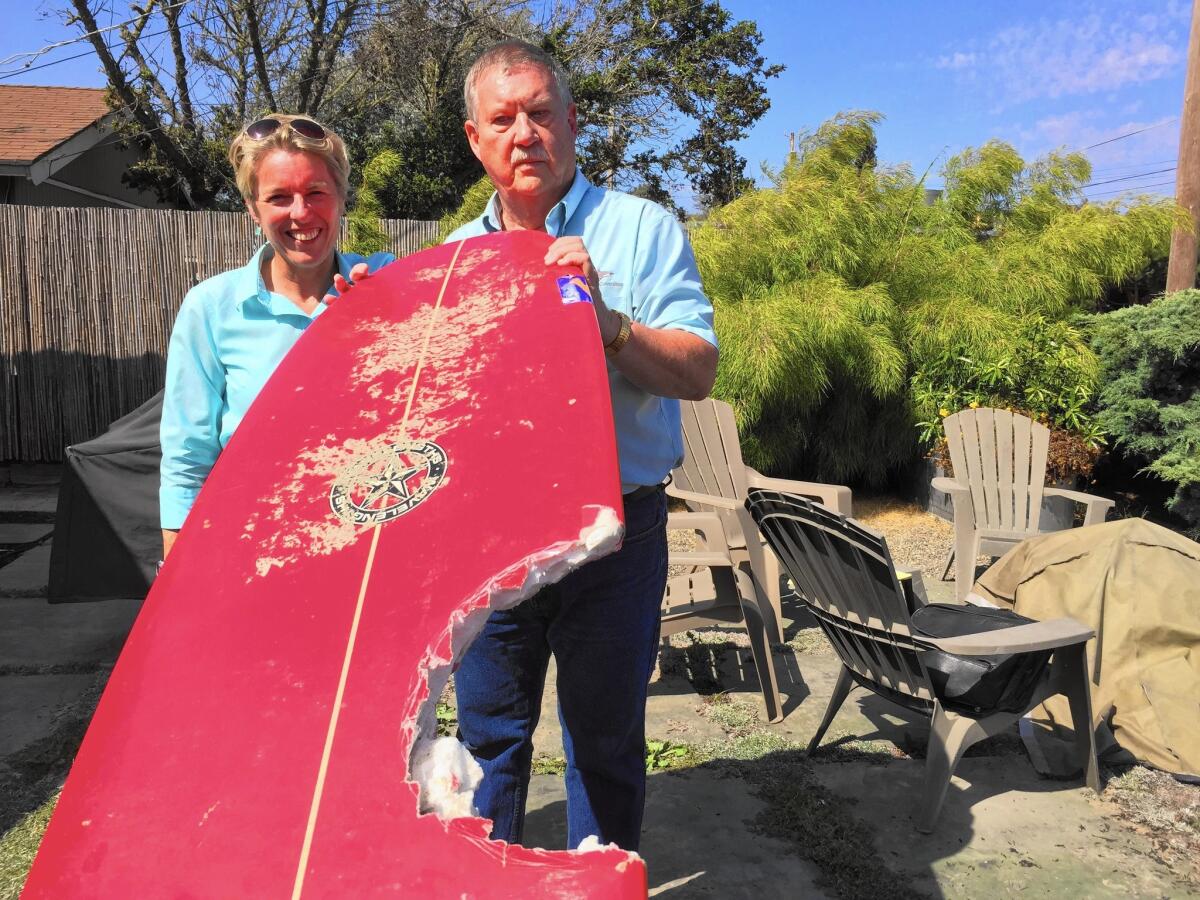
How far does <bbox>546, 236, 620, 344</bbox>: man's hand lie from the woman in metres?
0.55

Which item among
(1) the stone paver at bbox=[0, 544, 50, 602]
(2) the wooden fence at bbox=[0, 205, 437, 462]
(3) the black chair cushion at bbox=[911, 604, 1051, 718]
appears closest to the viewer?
(3) the black chair cushion at bbox=[911, 604, 1051, 718]

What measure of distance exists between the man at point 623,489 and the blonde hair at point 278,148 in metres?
0.31

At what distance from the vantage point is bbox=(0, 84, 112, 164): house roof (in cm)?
1095

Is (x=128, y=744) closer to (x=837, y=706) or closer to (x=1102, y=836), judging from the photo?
(x=837, y=706)

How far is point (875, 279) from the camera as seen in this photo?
612cm

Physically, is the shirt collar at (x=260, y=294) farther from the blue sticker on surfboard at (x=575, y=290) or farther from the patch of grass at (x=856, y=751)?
the patch of grass at (x=856, y=751)

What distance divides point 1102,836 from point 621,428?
6.47 ft

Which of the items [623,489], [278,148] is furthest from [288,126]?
[623,489]

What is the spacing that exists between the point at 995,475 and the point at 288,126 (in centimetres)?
408

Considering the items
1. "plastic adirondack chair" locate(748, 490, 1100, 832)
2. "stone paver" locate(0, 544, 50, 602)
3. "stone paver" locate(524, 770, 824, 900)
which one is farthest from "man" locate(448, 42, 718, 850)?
"stone paver" locate(0, 544, 50, 602)

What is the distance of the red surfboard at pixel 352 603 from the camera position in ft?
3.01

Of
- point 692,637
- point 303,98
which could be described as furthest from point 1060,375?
point 303,98

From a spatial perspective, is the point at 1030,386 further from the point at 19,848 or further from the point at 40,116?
the point at 40,116

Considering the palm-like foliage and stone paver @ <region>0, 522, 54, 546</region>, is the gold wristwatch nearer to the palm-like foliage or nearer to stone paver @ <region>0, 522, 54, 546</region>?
the palm-like foliage
